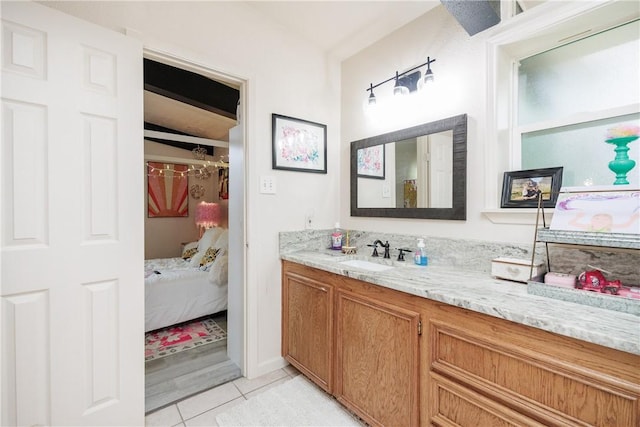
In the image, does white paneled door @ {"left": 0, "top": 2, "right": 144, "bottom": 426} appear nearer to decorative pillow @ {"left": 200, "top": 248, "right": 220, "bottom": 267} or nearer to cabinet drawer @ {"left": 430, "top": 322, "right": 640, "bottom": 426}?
cabinet drawer @ {"left": 430, "top": 322, "right": 640, "bottom": 426}

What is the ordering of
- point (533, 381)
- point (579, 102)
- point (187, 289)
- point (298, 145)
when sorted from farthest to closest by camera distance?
point (187, 289) → point (298, 145) → point (579, 102) → point (533, 381)

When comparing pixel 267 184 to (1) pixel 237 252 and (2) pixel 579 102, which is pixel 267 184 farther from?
(2) pixel 579 102

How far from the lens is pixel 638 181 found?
1.23m

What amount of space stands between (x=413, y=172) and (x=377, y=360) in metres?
1.23

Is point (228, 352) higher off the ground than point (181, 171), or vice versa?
point (181, 171)

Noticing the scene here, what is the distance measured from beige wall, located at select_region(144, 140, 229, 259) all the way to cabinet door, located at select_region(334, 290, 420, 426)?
4.31 m

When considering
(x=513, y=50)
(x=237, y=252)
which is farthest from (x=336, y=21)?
(x=237, y=252)

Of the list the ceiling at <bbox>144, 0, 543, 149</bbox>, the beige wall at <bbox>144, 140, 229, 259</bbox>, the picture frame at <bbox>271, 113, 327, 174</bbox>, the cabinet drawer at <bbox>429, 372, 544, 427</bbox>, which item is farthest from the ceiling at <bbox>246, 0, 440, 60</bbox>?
the beige wall at <bbox>144, 140, 229, 259</bbox>

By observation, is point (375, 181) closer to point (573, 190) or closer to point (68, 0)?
point (573, 190)

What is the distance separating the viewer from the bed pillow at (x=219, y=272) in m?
3.05

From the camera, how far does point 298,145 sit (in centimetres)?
220

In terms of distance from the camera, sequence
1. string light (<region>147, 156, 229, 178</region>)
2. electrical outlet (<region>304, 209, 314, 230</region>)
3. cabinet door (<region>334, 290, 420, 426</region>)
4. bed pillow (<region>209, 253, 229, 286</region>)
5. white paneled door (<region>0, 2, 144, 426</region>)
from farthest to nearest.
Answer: string light (<region>147, 156, 229, 178</region>), bed pillow (<region>209, 253, 229, 286</region>), electrical outlet (<region>304, 209, 314, 230</region>), cabinet door (<region>334, 290, 420, 426</region>), white paneled door (<region>0, 2, 144, 426</region>)

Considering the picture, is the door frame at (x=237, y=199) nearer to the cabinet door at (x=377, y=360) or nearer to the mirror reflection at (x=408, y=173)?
the cabinet door at (x=377, y=360)

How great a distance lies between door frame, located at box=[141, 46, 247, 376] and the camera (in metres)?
1.64
